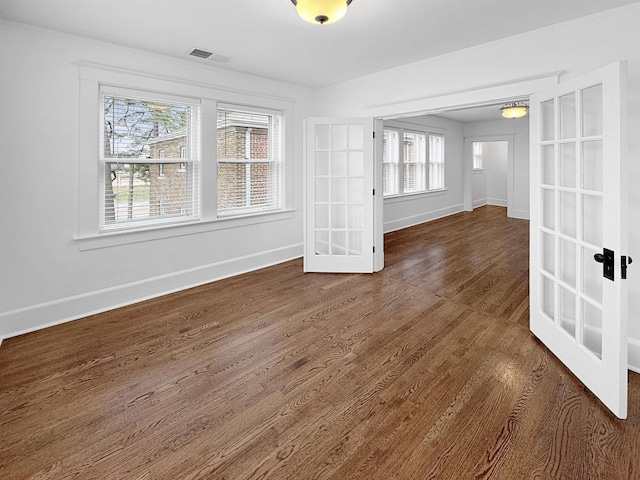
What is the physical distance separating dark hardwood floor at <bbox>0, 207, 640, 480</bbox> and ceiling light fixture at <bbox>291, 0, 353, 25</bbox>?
2.34 metres

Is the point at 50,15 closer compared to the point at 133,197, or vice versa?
the point at 50,15

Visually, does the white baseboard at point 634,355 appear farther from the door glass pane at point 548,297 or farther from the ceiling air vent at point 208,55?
A: the ceiling air vent at point 208,55

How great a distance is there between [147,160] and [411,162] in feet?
20.0

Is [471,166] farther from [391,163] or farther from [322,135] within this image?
[322,135]

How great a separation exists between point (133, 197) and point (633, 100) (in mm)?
4380

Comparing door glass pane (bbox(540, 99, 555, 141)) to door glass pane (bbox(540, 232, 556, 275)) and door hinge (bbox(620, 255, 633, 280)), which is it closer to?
door glass pane (bbox(540, 232, 556, 275))

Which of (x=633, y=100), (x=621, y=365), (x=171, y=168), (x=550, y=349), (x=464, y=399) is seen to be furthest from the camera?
(x=171, y=168)

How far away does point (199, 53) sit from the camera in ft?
11.9

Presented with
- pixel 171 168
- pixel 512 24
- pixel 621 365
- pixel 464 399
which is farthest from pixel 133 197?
pixel 621 365

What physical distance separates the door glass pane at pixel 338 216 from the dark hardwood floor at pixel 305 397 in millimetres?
1503

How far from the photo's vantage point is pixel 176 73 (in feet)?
12.4

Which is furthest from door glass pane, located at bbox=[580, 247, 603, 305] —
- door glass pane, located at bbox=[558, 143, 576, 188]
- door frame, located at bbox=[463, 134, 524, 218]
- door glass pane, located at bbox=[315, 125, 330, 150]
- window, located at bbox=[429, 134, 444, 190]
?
door frame, located at bbox=[463, 134, 524, 218]

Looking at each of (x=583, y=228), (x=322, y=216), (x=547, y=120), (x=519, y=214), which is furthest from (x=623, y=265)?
(x=519, y=214)

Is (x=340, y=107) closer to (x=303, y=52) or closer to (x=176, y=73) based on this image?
(x=303, y=52)
